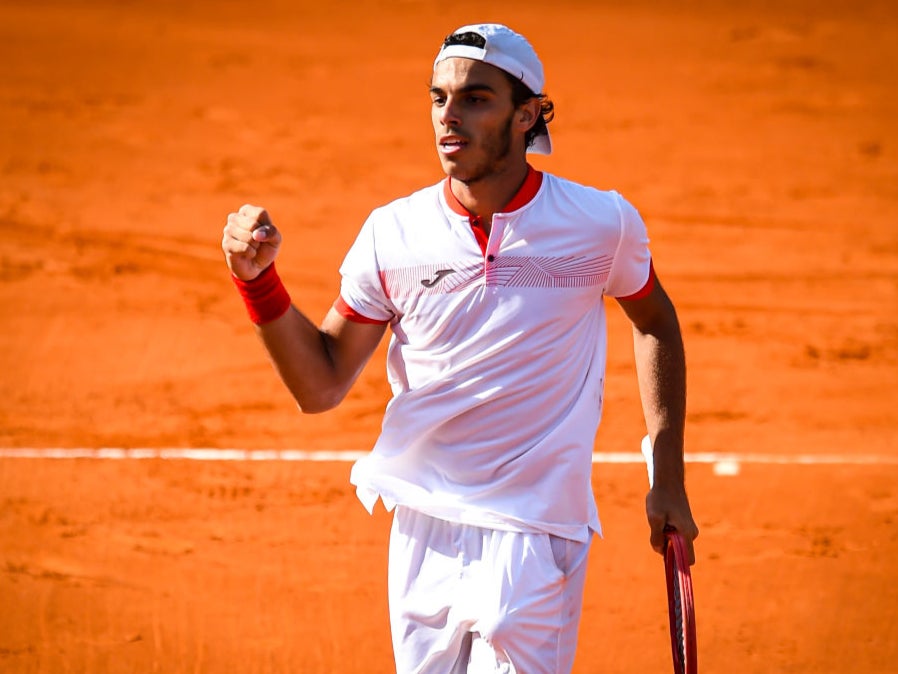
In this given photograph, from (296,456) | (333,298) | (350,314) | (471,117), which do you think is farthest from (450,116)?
(333,298)

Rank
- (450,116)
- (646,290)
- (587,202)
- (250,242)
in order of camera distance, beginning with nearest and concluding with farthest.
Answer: (250,242)
(450,116)
(587,202)
(646,290)

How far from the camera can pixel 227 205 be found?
12062 mm

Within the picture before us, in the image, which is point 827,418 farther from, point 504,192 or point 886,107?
point 886,107

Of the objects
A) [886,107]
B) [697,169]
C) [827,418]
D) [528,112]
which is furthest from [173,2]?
[528,112]

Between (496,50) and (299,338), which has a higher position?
(496,50)

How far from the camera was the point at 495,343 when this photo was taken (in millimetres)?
3664

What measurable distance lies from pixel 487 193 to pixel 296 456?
4.69 meters

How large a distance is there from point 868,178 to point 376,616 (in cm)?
820

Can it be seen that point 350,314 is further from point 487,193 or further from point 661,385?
point 661,385

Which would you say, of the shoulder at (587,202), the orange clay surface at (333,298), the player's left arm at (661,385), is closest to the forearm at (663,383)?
the player's left arm at (661,385)

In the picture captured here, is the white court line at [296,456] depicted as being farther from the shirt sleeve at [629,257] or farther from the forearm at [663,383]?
the shirt sleeve at [629,257]

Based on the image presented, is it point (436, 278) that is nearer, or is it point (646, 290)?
point (436, 278)

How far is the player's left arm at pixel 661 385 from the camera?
3873 millimetres

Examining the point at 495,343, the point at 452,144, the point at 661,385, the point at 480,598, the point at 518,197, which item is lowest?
the point at 480,598
